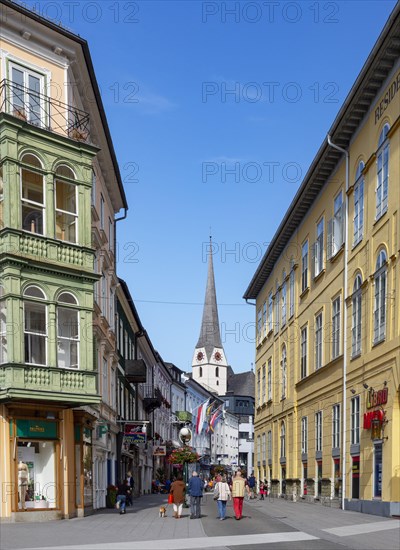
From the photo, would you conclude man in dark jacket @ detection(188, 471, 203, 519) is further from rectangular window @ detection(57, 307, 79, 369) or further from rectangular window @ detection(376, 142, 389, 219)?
rectangular window @ detection(376, 142, 389, 219)

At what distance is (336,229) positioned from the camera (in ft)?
99.7

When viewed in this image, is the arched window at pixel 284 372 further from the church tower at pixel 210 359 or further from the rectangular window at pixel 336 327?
the church tower at pixel 210 359

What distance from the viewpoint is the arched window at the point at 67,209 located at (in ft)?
77.9

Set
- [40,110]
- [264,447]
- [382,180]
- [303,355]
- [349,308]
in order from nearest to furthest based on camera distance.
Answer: [40,110] → [382,180] → [349,308] → [303,355] → [264,447]

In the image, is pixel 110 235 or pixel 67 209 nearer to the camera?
pixel 67 209

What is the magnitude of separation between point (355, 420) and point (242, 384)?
130 m

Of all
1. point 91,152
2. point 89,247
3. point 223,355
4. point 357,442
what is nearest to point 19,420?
point 89,247

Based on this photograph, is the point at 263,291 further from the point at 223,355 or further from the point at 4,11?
the point at 223,355

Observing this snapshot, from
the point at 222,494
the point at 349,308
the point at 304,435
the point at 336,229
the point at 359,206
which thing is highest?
the point at 359,206

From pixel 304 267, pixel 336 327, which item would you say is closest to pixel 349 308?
pixel 336 327

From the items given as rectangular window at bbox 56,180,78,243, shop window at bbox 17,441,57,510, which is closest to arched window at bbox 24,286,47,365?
shop window at bbox 17,441,57,510

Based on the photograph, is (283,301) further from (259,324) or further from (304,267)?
(259,324)

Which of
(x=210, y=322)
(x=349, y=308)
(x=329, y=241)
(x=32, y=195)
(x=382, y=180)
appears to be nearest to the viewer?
(x=32, y=195)

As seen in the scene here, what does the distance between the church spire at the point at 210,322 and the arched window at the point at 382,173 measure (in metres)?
112
